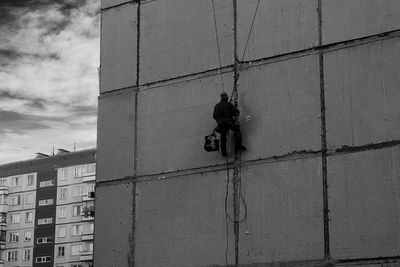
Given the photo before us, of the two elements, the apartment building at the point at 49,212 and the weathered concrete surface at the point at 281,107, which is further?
the apartment building at the point at 49,212

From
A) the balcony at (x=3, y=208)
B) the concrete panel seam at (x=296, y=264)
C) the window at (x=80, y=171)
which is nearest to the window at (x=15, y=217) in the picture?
the balcony at (x=3, y=208)

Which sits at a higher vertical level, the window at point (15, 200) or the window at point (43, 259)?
the window at point (15, 200)

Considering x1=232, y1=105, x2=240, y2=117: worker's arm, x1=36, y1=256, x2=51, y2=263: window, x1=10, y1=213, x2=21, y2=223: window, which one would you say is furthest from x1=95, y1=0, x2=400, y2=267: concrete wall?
x1=10, y1=213, x2=21, y2=223: window

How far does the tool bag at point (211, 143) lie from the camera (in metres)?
15.1

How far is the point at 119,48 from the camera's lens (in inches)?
680

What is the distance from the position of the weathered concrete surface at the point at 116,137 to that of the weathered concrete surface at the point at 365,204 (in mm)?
4988

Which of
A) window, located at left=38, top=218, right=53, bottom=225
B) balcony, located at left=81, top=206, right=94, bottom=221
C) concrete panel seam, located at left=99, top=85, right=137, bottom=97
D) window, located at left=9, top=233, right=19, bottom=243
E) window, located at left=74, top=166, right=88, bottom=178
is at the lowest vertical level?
window, located at left=9, top=233, right=19, bottom=243

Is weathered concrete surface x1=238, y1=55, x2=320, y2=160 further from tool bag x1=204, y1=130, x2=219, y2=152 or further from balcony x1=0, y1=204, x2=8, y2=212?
balcony x1=0, y1=204, x2=8, y2=212

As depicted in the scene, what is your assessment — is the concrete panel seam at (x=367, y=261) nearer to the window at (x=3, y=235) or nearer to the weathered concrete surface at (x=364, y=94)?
the weathered concrete surface at (x=364, y=94)

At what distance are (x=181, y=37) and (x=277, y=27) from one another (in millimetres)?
2400

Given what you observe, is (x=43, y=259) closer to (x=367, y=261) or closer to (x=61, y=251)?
(x=61, y=251)

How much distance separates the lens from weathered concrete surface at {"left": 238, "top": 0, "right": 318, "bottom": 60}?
48.4 ft

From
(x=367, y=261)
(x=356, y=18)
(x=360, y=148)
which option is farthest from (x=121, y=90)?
(x=367, y=261)

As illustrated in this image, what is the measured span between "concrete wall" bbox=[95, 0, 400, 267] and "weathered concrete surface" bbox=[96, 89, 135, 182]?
1.2 inches
